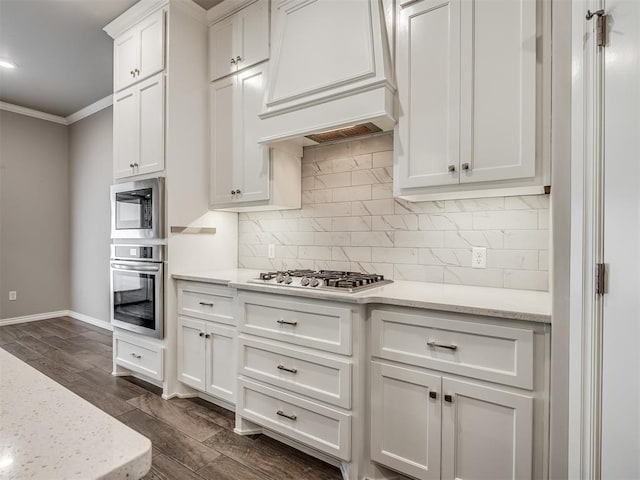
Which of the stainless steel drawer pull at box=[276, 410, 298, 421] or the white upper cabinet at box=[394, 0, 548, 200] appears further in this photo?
the stainless steel drawer pull at box=[276, 410, 298, 421]

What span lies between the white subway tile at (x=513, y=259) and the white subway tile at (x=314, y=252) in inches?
43.3

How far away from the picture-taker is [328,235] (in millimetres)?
2605

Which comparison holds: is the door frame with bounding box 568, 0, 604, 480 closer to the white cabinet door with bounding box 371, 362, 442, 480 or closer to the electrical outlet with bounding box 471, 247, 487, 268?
the white cabinet door with bounding box 371, 362, 442, 480

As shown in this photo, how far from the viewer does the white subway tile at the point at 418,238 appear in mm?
2145

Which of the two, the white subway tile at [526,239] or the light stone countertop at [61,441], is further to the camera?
the white subway tile at [526,239]

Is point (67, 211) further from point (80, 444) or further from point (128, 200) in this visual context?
point (80, 444)

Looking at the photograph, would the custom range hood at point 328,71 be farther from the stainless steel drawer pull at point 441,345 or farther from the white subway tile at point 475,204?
the stainless steel drawer pull at point 441,345

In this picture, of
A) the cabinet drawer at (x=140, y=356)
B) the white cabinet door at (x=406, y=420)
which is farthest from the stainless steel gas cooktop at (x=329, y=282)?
the cabinet drawer at (x=140, y=356)

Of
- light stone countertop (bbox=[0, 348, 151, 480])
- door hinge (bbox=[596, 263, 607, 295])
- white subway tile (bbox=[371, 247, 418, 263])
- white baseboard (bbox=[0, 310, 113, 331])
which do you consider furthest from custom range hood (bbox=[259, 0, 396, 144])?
white baseboard (bbox=[0, 310, 113, 331])

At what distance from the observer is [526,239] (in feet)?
6.14

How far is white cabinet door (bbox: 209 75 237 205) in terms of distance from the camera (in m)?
2.68

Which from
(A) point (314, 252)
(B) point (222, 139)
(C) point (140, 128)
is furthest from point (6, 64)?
(A) point (314, 252)

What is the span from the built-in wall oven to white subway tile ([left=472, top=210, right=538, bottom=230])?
2.18m

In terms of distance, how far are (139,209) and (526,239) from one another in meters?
2.69
